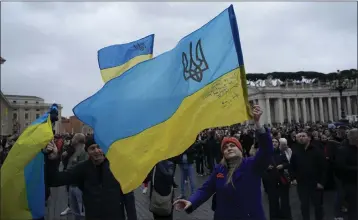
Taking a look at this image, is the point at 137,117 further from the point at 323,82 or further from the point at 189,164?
Answer: the point at 323,82

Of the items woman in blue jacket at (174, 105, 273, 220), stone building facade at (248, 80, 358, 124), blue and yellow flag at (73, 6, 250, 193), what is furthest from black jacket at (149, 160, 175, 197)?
stone building facade at (248, 80, 358, 124)

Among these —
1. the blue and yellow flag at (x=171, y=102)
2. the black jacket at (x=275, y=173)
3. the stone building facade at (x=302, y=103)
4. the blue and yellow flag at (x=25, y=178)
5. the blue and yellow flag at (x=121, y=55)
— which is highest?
the stone building facade at (x=302, y=103)

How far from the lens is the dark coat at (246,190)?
11.4ft

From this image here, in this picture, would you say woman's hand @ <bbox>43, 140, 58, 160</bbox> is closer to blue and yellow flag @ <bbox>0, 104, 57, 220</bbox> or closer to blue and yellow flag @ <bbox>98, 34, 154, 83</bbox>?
blue and yellow flag @ <bbox>0, 104, 57, 220</bbox>

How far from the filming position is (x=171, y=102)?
4227 mm

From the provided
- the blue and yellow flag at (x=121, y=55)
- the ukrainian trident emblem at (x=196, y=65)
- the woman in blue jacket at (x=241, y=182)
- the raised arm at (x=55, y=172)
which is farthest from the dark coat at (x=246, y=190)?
the blue and yellow flag at (x=121, y=55)

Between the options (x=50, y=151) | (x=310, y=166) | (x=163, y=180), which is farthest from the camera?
(x=310, y=166)

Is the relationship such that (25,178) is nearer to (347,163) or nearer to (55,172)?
Result: (55,172)

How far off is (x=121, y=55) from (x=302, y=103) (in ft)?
347

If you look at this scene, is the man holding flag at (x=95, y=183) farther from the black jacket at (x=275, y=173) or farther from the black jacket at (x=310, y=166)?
the black jacket at (x=310, y=166)

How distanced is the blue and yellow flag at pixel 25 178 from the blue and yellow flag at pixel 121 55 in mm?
3834

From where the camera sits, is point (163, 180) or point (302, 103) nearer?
point (163, 180)

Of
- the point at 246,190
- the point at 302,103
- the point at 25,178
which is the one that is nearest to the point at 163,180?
the point at 246,190

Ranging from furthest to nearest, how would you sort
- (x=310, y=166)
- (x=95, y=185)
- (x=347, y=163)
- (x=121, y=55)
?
1. (x=121, y=55)
2. (x=310, y=166)
3. (x=347, y=163)
4. (x=95, y=185)
